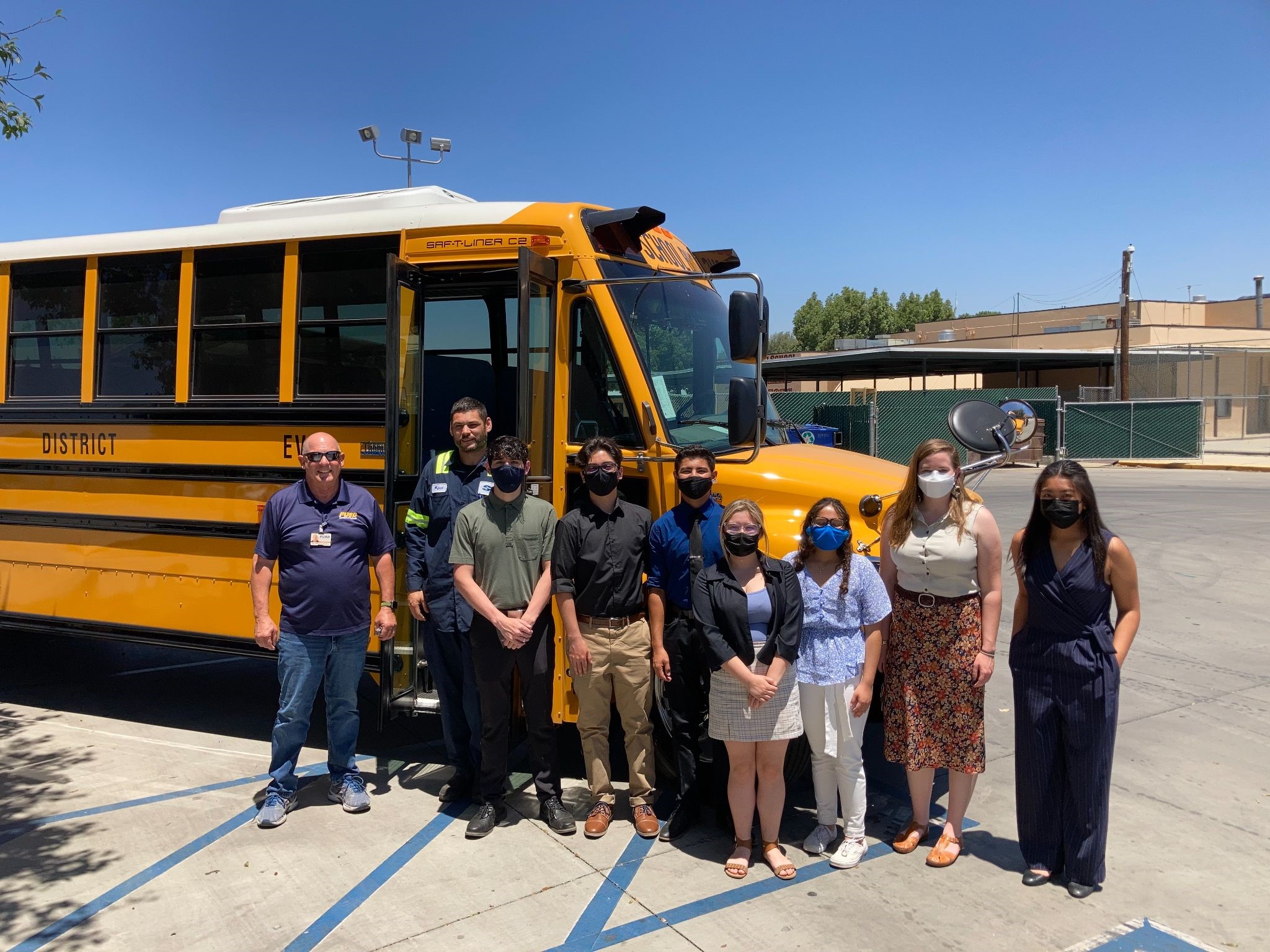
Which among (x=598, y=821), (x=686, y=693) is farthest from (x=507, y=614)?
(x=598, y=821)

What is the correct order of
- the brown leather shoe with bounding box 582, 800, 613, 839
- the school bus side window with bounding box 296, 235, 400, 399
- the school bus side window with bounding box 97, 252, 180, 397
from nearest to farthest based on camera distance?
the brown leather shoe with bounding box 582, 800, 613, 839 → the school bus side window with bounding box 296, 235, 400, 399 → the school bus side window with bounding box 97, 252, 180, 397

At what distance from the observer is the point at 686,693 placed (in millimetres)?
4301

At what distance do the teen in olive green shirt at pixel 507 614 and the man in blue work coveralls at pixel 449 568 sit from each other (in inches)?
5.3

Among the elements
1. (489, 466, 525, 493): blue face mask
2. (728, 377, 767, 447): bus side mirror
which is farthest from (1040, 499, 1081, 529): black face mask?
(489, 466, 525, 493): blue face mask

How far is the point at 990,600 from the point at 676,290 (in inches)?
89.5

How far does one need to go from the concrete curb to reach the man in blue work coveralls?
24882 mm

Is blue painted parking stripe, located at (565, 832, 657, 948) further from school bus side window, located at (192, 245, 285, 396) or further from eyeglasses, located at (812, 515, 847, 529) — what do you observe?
school bus side window, located at (192, 245, 285, 396)

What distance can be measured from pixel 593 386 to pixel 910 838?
255 cm

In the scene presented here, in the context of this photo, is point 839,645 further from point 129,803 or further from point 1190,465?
point 1190,465

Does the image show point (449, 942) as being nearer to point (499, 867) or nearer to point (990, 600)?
point (499, 867)

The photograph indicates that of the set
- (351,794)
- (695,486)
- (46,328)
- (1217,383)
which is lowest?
(351,794)

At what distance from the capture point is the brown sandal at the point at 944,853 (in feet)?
13.6

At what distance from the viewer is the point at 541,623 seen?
4.52 metres

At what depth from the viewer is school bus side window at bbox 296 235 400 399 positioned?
5.22m
